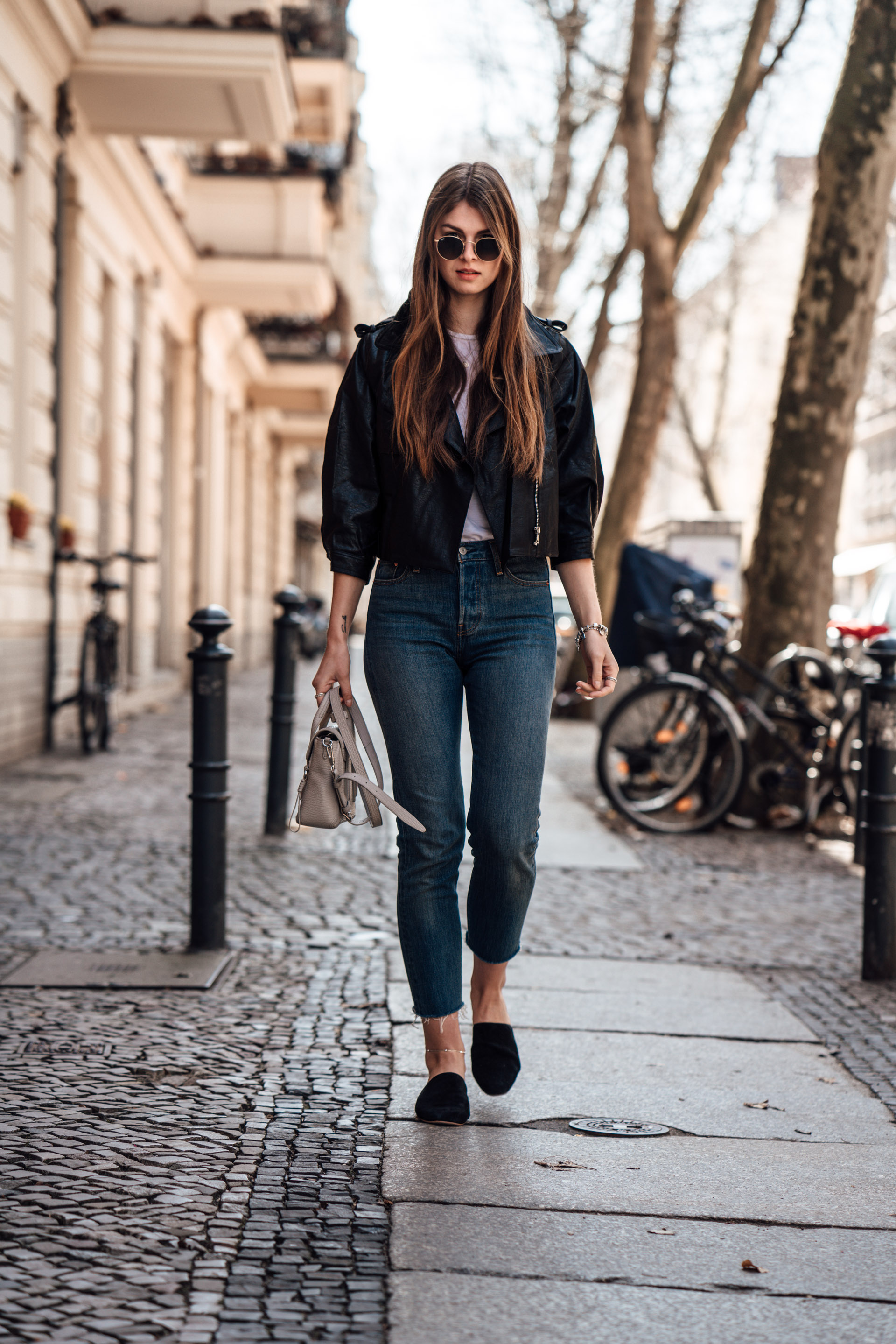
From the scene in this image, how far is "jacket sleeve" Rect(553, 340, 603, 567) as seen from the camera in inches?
135

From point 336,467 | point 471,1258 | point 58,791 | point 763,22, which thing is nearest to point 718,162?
point 763,22

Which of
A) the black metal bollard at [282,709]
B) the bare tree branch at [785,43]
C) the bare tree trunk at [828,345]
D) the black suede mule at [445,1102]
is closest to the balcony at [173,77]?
the bare tree branch at [785,43]

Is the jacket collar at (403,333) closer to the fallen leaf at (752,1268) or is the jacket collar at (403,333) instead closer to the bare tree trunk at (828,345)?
the fallen leaf at (752,1268)

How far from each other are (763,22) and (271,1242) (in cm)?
1187

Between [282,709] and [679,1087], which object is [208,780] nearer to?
[679,1087]

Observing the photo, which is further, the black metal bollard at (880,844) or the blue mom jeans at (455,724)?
the black metal bollard at (880,844)

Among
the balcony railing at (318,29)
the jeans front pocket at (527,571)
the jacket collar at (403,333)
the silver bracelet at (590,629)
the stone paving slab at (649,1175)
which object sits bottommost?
the stone paving slab at (649,1175)

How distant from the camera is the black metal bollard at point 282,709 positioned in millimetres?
7383

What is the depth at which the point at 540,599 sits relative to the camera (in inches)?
132

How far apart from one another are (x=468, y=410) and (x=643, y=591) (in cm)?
589

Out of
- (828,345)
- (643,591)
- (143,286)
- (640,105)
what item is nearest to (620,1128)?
(643,591)

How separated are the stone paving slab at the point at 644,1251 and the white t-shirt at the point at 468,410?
1.35 meters

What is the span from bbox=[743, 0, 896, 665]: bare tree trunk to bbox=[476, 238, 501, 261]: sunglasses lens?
564 centimetres

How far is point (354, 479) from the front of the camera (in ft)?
11.0
